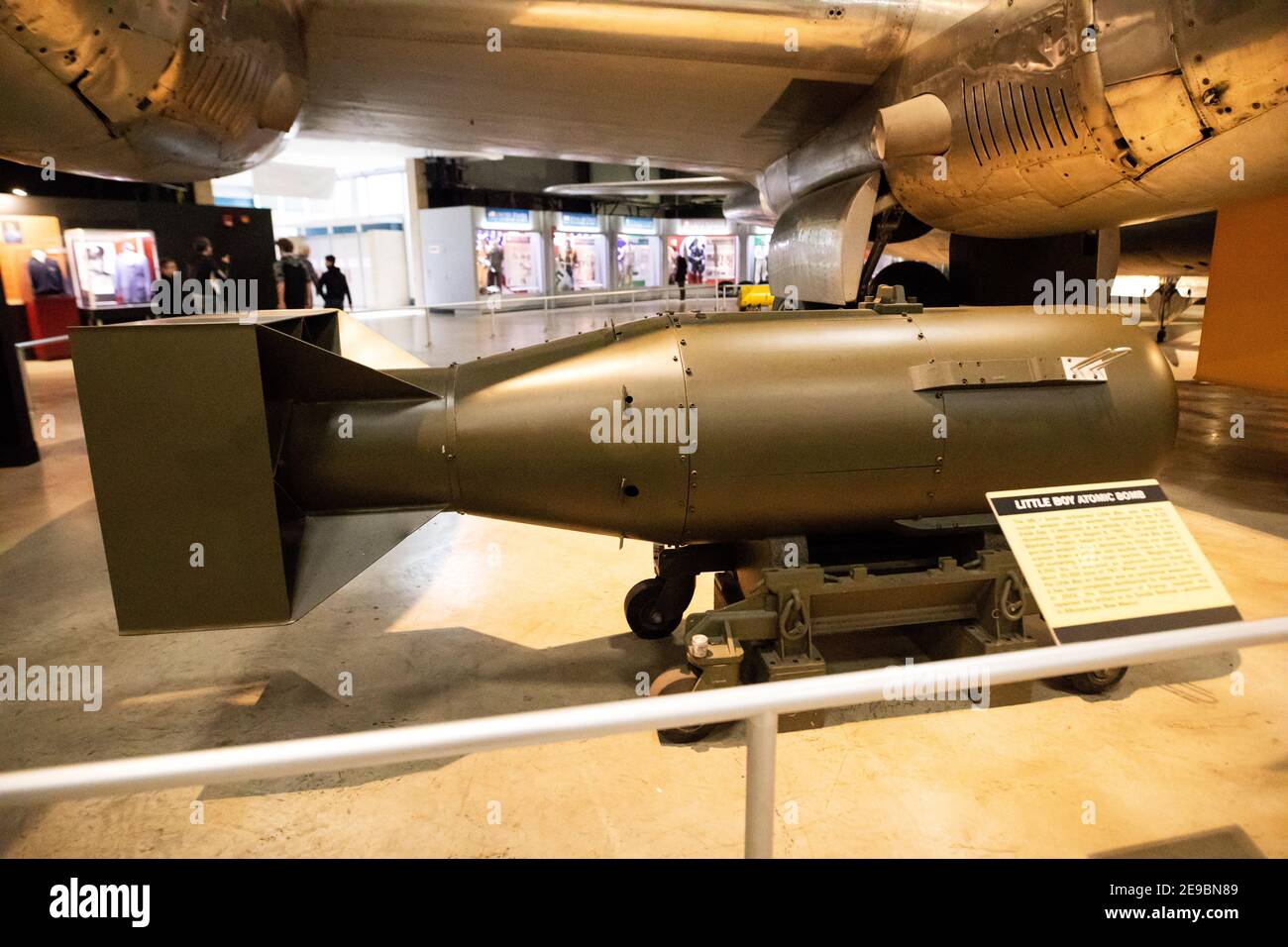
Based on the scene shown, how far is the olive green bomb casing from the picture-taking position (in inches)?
97.5

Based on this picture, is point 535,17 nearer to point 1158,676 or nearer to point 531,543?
point 531,543

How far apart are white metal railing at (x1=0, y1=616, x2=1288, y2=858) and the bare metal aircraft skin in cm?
333

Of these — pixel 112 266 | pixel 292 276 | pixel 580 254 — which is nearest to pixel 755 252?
pixel 580 254

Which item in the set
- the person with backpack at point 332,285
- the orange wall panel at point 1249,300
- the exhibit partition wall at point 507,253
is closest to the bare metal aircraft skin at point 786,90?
the orange wall panel at point 1249,300

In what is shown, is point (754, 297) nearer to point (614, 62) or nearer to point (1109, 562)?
point (614, 62)

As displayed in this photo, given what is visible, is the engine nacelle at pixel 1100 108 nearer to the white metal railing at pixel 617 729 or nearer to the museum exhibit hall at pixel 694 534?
the museum exhibit hall at pixel 694 534

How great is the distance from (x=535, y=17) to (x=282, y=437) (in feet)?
11.8

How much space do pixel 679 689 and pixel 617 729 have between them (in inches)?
64.1

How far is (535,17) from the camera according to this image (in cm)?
493

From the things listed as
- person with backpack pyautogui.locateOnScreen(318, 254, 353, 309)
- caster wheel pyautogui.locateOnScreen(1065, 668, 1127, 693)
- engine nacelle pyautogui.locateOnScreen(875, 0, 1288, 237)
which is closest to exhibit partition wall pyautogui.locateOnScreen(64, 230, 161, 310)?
person with backpack pyautogui.locateOnScreen(318, 254, 353, 309)

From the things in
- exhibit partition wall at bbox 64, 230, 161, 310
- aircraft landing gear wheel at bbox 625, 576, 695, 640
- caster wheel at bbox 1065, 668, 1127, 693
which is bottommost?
caster wheel at bbox 1065, 668, 1127, 693

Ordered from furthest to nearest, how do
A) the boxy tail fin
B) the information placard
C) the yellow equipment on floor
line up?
1. the yellow equipment on floor
2. the boxy tail fin
3. the information placard

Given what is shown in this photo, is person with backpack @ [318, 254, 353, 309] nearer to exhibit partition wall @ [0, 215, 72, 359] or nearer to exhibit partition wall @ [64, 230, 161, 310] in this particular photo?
exhibit partition wall @ [64, 230, 161, 310]
